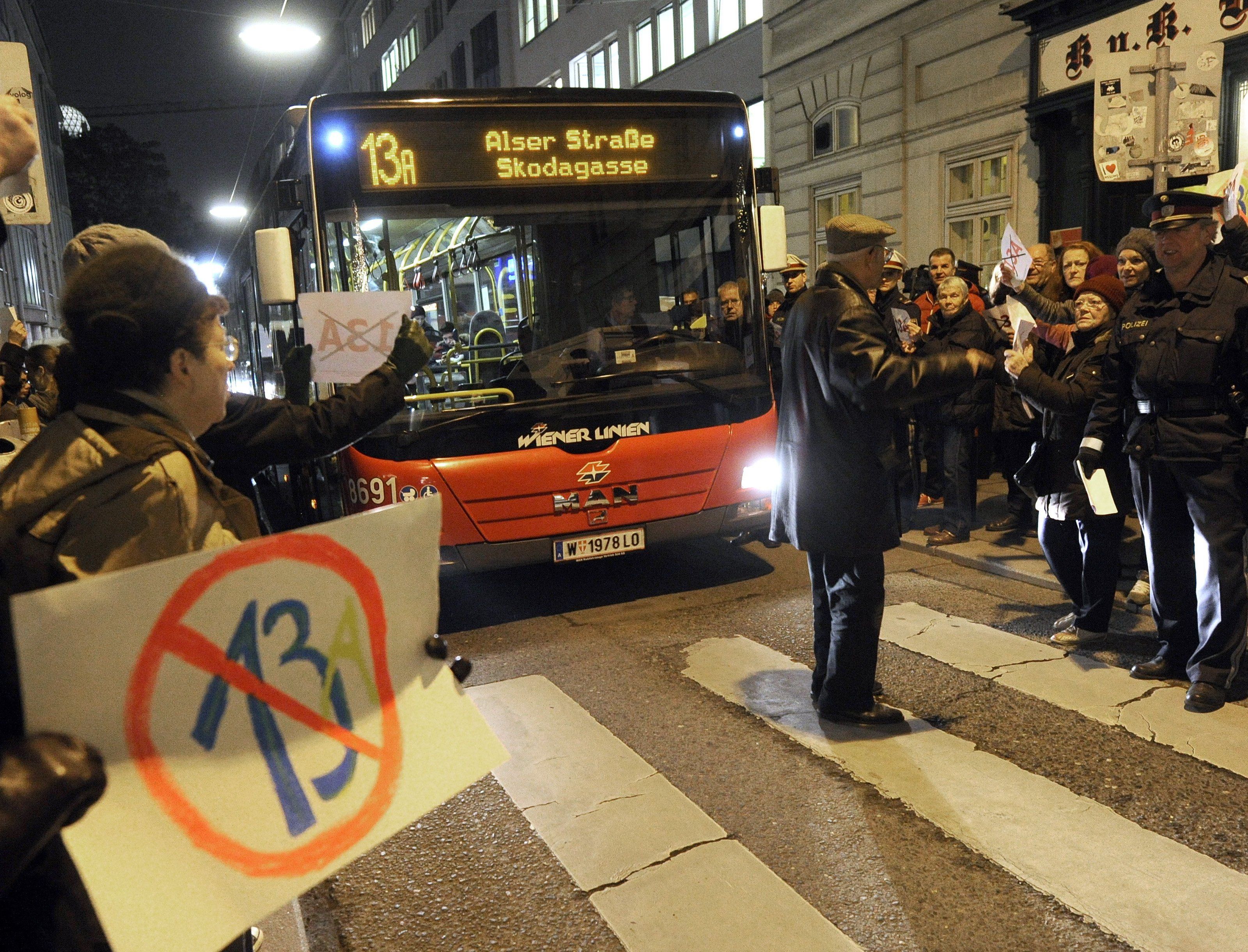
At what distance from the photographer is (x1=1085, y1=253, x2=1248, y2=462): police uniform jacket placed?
14.0ft

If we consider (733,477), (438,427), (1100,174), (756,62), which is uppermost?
(756,62)

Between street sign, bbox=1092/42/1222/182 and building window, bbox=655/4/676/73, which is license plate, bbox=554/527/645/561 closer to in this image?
street sign, bbox=1092/42/1222/182

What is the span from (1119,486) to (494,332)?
11.9ft

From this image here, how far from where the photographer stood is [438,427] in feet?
19.4

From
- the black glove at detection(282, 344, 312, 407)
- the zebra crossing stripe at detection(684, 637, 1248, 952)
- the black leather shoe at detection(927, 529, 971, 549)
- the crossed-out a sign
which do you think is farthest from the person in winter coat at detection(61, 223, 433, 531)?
the black leather shoe at detection(927, 529, 971, 549)

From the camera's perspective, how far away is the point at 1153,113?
6469 mm

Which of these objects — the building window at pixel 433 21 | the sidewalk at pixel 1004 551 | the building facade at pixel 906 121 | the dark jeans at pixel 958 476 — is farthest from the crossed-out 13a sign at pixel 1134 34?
the building window at pixel 433 21

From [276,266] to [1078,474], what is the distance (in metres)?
4.35

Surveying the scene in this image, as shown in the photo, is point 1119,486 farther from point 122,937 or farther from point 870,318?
point 122,937

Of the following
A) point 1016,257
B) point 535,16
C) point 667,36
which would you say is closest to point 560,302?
point 1016,257

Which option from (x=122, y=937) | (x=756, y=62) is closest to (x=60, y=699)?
(x=122, y=937)

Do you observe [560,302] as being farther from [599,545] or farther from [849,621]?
[849,621]

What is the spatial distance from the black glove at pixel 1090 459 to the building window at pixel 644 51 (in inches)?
875

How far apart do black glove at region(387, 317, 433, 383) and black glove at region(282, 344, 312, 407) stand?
36cm
